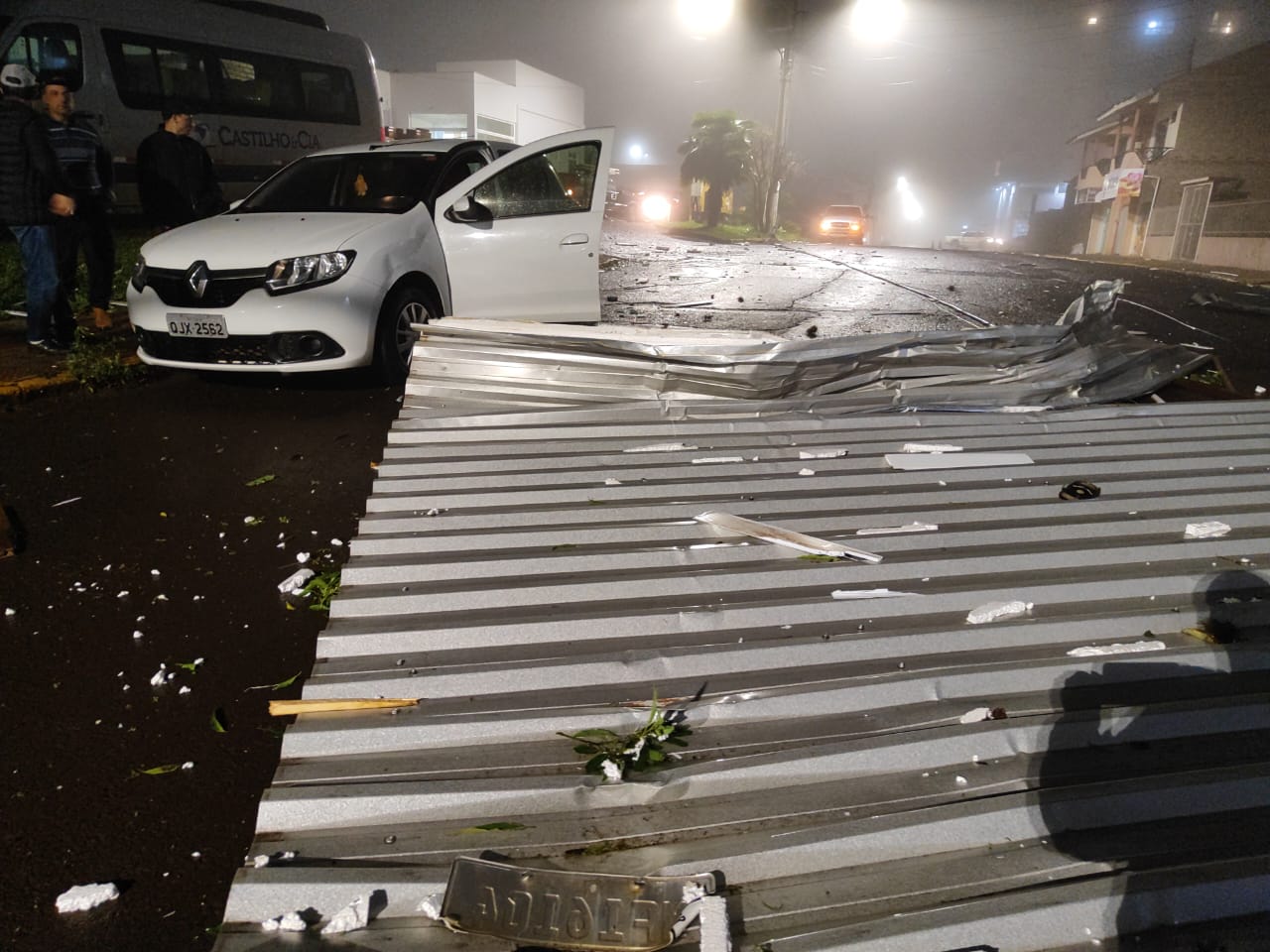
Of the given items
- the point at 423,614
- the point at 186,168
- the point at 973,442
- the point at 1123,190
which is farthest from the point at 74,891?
the point at 1123,190

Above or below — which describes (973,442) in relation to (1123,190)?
below

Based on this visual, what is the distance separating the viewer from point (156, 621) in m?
3.15

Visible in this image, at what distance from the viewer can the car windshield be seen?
6.61m

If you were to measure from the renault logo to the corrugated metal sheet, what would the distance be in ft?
10.3

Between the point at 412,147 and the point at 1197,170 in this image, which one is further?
the point at 1197,170

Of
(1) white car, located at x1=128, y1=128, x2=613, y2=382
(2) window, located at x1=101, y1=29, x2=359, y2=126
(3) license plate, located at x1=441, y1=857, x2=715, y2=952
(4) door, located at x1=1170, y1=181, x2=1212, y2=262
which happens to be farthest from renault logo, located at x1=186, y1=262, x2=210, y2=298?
(4) door, located at x1=1170, y1=181, x2=1212, y2=262

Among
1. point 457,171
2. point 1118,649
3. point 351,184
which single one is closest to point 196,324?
point 351,184

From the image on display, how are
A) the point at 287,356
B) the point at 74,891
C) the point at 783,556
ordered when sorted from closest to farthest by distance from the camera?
the point at 74,891 < the point at 783,556 < the point at 287,356

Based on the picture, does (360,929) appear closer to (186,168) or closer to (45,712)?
(45,712)

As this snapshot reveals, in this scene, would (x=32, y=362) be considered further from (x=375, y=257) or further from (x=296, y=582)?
(x=296, y=582)

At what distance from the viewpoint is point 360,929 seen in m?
1.55

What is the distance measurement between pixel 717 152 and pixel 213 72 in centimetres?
4609

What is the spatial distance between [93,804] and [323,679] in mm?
705

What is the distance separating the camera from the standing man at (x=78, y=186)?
7164 millimetres
